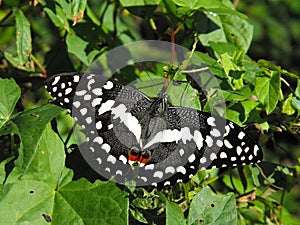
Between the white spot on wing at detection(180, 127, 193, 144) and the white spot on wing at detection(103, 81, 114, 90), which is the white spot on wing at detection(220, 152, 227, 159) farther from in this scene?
the white spot on wing at detection(103, 81, 114, 90)

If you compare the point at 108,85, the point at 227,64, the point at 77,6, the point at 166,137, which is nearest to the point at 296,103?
the point at 227,64

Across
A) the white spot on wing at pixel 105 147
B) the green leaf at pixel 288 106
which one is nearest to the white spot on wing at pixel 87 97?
the white spot on wing at pixel 105 147

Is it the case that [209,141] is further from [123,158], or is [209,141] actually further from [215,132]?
[123,158]

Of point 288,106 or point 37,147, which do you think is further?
point 288,106

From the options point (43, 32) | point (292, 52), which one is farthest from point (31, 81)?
point (292, 52)

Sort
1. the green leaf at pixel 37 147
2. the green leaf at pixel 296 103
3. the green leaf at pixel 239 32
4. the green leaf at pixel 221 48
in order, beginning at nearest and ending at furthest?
1. the green leaf at pixel 37 147
2. the green leaf at pixel 296 103
3. the green leaf at pixel 221 48
4. the green leaf at pixel 239 32

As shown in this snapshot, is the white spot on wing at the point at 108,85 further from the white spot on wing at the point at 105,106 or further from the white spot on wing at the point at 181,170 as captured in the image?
the white spot on wing at the point at 181,170
